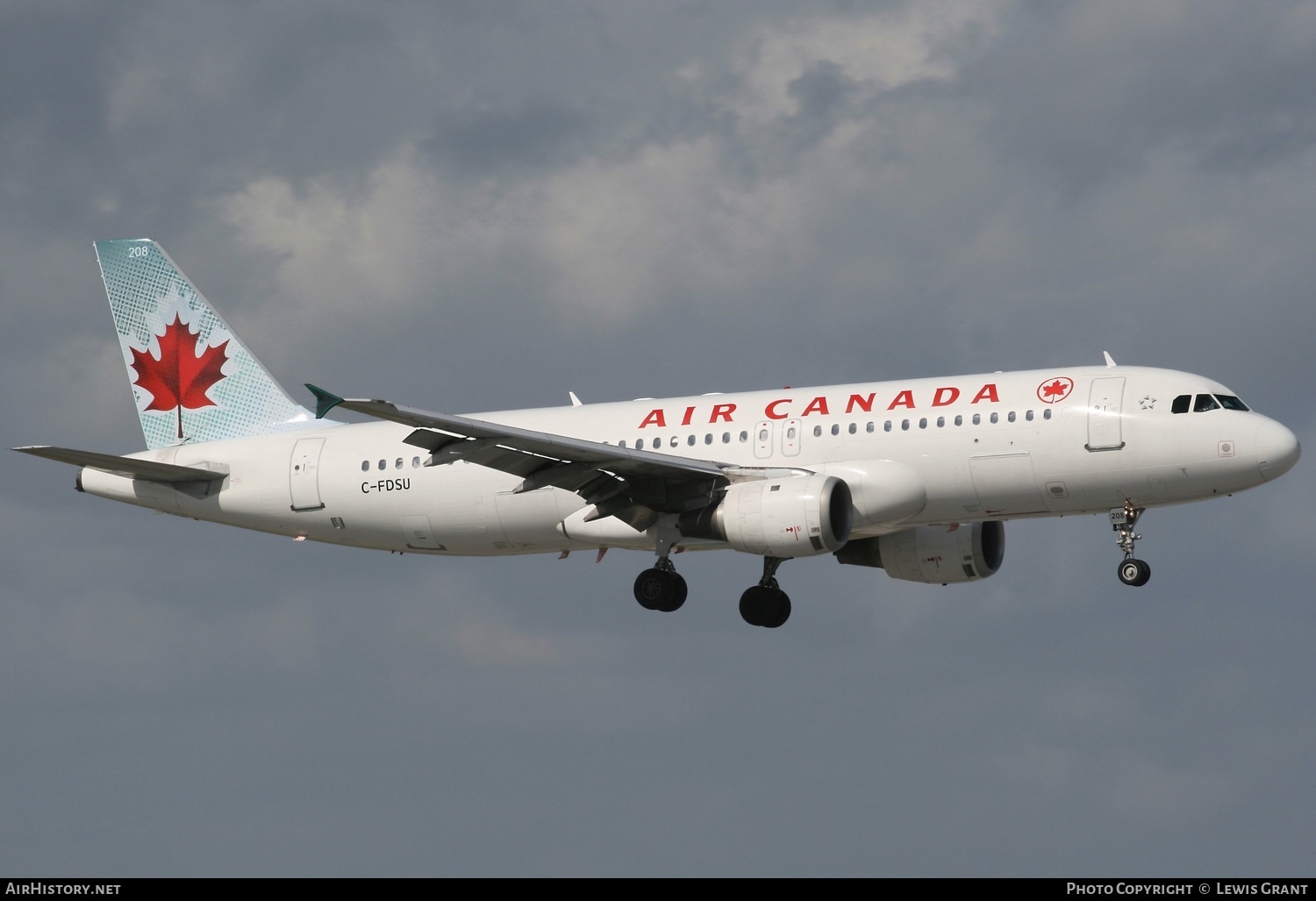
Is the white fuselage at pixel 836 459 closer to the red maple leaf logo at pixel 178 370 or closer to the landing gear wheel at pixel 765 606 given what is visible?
the red maple leaf logo at pixel 178 370

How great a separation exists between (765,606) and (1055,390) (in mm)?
9729

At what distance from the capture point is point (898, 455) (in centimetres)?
4288

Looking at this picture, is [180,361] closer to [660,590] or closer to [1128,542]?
[660,590]

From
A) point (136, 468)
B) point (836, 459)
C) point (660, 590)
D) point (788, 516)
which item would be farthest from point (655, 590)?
point (136, 468)

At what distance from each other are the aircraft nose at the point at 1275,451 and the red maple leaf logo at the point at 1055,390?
4188mm

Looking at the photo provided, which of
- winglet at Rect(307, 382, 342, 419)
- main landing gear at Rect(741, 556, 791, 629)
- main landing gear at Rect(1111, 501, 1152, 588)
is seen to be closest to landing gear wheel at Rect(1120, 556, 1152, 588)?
main landing gear at Rect(1111, 501, 1152, 588)

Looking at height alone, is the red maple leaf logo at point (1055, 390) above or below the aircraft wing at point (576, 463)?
above

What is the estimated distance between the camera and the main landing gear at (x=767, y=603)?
1884 inches

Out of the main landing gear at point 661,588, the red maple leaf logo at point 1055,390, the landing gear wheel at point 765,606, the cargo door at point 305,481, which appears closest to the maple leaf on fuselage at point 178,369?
the cargo door at point 305,481

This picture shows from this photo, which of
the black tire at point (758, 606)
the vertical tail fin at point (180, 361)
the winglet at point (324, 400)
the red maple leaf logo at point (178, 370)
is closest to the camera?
the winglet at point (324, 400)

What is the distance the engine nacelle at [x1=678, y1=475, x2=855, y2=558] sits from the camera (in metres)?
41.8

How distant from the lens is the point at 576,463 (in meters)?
43.3

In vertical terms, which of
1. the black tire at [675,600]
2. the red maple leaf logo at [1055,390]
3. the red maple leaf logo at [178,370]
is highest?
the red maple leaf logo at [178,370]

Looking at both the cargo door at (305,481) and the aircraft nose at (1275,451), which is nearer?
the aircraft nose at (1275,451)
